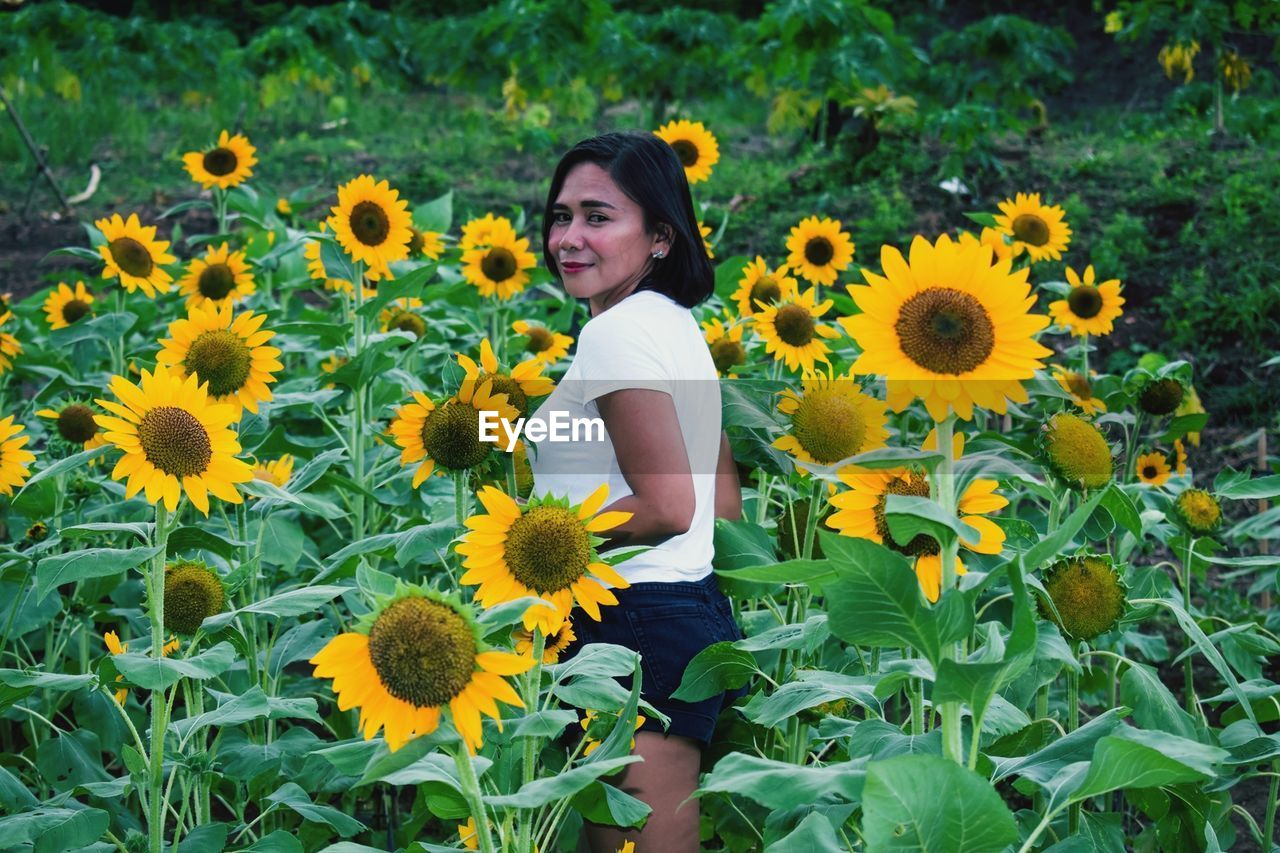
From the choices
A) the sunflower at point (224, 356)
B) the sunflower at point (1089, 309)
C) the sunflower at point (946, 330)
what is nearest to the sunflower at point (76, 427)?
the sunflower at point (224, 356)

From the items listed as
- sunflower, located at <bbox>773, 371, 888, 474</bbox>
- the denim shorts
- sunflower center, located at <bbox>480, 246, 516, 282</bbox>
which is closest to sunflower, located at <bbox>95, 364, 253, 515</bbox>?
the denim shorts

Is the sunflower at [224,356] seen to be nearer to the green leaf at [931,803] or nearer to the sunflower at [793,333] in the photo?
the sunflower at [793,333]

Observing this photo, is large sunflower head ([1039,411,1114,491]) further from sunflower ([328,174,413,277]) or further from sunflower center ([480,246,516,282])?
sunflower center ([480,246,516,282])

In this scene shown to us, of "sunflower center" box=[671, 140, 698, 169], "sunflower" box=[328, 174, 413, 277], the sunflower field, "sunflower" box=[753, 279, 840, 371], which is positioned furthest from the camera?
"sunflower center" box=[671, 140, 698, 169]

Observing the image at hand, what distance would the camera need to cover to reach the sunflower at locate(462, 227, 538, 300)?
3.21 meters

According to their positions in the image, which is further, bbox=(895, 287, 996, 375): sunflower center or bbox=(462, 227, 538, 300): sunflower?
bbox=(462, 227, 538, 300): sunflower

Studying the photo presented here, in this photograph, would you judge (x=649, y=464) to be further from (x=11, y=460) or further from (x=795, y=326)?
(x=11, y=460)

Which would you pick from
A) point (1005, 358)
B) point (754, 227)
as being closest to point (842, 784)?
point (1005, 358)

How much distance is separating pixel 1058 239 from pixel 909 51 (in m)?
4.66

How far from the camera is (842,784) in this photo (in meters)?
1.17

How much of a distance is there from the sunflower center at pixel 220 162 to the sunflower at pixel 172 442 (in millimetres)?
1977

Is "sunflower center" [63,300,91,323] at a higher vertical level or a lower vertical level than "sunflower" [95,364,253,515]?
lower

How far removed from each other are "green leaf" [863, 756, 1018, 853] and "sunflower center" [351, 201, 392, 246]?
1.98 m

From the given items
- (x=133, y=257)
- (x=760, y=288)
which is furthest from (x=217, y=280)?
(x=760, y=288)
